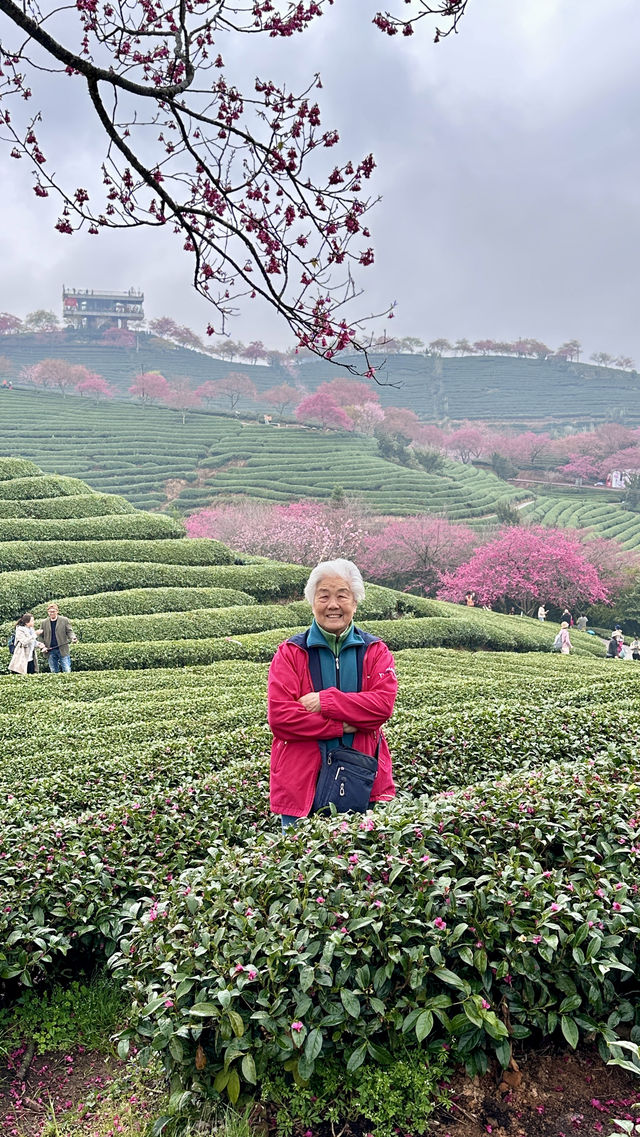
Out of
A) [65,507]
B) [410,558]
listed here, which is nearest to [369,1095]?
[65,507]

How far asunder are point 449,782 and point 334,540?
2523cm

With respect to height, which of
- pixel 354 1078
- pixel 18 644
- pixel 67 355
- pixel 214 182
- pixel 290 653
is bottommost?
pixel 18 644

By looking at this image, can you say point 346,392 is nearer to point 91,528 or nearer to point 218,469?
point 218,469

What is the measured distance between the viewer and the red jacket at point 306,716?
3.33 m

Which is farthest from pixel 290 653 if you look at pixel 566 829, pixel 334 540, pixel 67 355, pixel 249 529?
pixel 67 355

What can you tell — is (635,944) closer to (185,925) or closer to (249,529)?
(185,925)

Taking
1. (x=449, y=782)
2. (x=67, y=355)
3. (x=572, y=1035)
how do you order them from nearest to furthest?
(x=572, y=1035) < (x=449, y=782) < (x=67, y=355)

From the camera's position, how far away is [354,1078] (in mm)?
2498

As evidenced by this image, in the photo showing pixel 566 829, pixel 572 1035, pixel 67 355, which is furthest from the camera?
pixel 67 355

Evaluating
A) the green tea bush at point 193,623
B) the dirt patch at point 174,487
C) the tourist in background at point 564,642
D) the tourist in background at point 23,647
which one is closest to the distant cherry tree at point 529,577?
the tourist in background at point 564,642

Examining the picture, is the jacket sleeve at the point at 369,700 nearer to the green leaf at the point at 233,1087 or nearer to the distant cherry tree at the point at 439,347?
the green leaf at the point at 233,1087

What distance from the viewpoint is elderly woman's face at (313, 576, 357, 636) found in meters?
3.43

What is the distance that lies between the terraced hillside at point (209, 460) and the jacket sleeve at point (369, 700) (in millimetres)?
38972

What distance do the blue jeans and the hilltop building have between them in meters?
78.3
